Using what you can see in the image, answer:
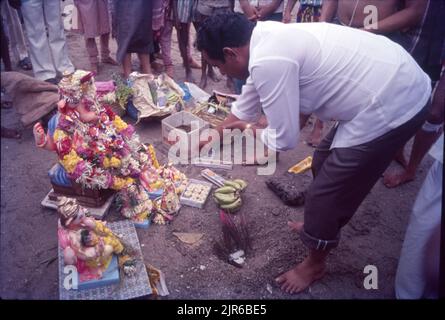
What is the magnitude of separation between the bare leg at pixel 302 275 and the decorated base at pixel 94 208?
1607mm

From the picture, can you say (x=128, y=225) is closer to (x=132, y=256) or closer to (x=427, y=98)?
(x=132, y=256)

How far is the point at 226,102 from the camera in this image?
15.8 ft

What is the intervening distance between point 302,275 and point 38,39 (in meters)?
4.79

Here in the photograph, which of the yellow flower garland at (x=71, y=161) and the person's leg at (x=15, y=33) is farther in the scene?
the person's leg at (x=15, y=33)

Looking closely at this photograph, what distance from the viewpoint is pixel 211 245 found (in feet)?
10.6

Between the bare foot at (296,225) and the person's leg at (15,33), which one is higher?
the person's leg at (15,33)

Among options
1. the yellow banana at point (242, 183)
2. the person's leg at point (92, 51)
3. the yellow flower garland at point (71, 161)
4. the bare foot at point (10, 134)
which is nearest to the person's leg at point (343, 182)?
the yellow banana at point (242, 183)

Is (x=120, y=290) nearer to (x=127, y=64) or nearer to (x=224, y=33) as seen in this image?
(x=224, y=33)

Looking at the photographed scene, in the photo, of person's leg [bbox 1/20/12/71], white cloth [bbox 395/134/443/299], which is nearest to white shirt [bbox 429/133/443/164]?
white cloth [bbox 395/134/443/299]

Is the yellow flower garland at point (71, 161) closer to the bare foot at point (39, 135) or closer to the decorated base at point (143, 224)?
the bare foot at point (39, 135)

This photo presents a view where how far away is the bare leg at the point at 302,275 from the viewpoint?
2.80 m

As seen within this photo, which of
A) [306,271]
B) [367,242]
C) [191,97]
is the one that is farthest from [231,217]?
[191,97]

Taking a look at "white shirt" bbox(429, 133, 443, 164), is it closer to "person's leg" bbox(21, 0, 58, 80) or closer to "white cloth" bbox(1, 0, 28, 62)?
"person's leg" bbox(21, 0, 58, 80)

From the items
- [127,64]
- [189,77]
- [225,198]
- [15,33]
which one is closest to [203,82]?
[189,77]
